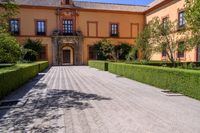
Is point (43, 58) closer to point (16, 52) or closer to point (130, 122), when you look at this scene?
point (16, 52)

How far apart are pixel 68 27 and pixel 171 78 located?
27539mm

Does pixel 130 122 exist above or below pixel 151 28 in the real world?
below

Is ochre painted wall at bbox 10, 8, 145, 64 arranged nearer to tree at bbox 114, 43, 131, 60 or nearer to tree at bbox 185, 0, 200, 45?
tree at bbox 114, 43, 131, 60

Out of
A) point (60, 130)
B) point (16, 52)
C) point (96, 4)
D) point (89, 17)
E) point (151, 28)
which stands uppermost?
point (96, 4)

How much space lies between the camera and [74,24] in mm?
36188

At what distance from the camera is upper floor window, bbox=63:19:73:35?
35.9 meters

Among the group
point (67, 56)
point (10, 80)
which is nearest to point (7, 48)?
point (10, 80)

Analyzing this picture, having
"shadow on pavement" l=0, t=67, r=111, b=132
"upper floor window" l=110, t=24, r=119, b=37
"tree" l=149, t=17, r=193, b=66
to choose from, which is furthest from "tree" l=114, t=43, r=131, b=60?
"shadow on pavement" l=0, t=67, r=111, b=132

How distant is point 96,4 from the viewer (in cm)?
3884

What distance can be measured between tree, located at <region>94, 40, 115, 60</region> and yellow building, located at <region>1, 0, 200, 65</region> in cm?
122

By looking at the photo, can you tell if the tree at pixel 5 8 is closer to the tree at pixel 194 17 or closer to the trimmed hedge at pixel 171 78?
the trimmed hedge at pixel 171 78

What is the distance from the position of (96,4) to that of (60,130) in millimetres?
35373

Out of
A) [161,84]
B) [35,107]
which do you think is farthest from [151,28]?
[35,107]

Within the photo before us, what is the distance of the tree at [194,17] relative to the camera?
10.6m
